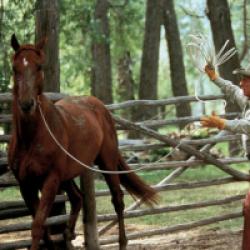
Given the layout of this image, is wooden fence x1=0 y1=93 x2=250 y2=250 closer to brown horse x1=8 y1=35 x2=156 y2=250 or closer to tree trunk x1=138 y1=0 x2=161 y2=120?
brown horse x1=8 y1=35 x2=156 y2=250

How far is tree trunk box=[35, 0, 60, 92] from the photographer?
736 centimetres

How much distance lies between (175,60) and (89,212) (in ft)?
47.8

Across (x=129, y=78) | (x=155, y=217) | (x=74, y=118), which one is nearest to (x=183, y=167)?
(x=155, y=217)

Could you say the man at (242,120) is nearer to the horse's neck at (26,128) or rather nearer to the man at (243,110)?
the man at (243,110)

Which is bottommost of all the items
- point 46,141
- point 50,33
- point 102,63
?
point 46,141

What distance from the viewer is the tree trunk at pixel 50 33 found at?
7.36 metres

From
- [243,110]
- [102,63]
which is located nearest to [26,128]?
[243,110]

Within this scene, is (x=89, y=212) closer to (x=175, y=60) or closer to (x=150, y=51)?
(x=150, y=51)

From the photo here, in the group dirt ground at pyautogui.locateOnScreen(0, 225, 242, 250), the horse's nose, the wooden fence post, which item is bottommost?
dirt ground at pyautogui.locateOnScreen(0, 225, 242, 250)

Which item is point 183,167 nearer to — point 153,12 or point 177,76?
point 153,12

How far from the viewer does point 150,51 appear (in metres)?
19.6

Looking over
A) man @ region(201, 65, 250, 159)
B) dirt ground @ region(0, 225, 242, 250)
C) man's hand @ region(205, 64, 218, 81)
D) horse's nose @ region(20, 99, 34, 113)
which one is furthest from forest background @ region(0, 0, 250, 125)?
man @ region(201, 65, 250, 159)

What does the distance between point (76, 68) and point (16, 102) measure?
16.5 metres

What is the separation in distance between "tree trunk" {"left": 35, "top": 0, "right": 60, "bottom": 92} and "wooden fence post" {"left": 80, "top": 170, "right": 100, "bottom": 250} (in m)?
1.12
